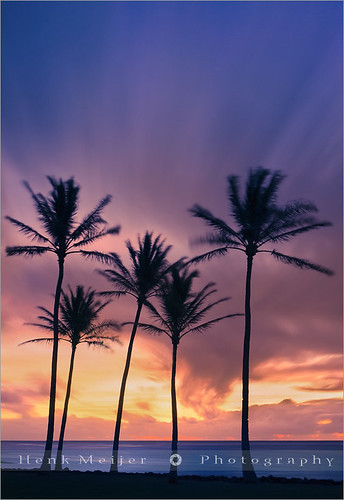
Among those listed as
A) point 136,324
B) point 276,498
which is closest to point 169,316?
point 136,324

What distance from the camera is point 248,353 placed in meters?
26.5

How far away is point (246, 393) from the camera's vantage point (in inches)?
1016

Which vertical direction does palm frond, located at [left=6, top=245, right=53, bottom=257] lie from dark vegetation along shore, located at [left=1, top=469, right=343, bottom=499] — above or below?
above

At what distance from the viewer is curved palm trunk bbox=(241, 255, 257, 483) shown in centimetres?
2491

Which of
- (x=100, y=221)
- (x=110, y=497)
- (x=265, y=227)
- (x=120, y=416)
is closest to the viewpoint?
(x=110, y=497)

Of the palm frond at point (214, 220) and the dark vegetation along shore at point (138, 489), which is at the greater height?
the palm frond at point (214, 220)

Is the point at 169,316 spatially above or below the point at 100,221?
below

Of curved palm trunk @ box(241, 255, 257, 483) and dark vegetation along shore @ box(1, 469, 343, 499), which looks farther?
curved palm trunk @ box(241, 255, 257, 483)

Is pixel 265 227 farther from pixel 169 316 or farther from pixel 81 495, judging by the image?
pixel 81 495

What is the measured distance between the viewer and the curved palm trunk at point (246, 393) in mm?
24913

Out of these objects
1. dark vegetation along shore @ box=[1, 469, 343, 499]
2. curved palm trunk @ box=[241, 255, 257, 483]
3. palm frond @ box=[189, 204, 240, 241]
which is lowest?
dark vegetation along shore @ box=[1, 469, 343, 499]

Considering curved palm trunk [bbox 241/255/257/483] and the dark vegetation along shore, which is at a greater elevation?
curved palm trunk [bbox 241/255/257/483]

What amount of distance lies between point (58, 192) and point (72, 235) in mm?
2165

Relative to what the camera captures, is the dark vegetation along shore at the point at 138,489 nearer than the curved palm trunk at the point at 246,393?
Yes
